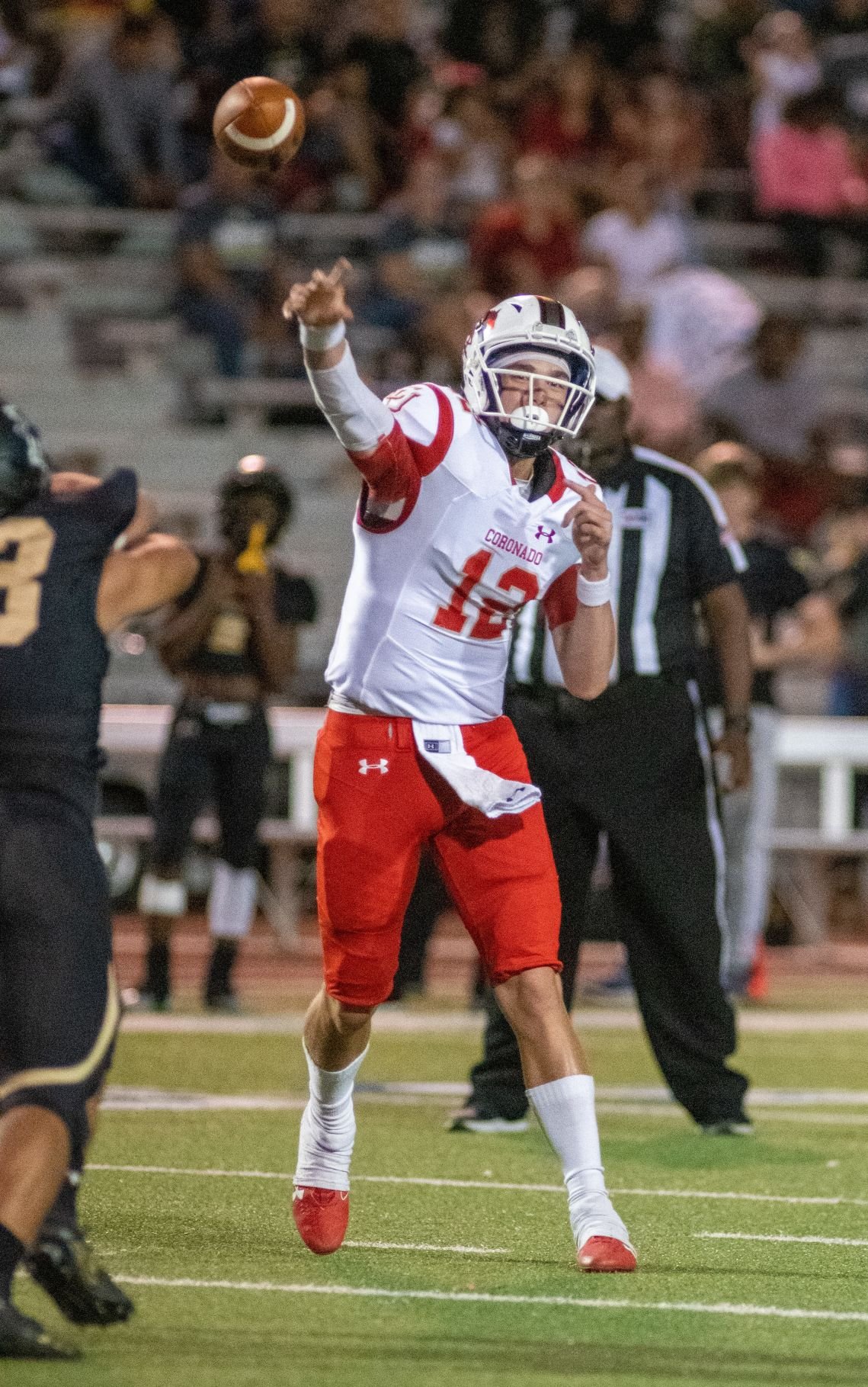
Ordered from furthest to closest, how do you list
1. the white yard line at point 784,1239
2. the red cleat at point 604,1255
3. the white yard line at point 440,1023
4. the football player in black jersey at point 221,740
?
1. the football player in black jersey at point 221,740
2. the white yard line at point 440,1023
3. the white yard line at point 784,1239
4. the red cleat at point 604,1255

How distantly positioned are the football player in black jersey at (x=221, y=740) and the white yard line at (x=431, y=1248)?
4.60m

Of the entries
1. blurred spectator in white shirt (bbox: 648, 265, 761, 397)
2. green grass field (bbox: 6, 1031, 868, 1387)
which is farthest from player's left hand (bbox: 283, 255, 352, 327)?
blurred spectator in white shirt (bbox: 648, 265, 761, 397)

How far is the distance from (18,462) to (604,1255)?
204 cm

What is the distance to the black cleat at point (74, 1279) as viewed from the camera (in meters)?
4.05

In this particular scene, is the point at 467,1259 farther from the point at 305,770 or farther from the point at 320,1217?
the point at 305,770

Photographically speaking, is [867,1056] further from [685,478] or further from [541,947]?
[541,947]

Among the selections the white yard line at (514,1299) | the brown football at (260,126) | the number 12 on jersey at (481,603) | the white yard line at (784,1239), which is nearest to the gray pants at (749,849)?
the white yard line at (784,1239)

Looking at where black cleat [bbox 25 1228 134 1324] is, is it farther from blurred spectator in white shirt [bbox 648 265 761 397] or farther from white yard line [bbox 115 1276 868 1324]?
blurred spectator in white shirt [bbox 648 265 761 397]

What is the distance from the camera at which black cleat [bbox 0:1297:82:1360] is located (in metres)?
3.91

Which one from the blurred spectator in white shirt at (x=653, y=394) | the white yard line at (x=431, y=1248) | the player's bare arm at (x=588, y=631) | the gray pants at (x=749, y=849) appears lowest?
the gray pants at (x=749, y=849)

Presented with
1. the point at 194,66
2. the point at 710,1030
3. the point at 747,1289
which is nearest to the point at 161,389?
the point at 194,66

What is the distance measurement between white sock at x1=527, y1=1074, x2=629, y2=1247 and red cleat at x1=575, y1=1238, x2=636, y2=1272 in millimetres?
26

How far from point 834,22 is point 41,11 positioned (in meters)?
5.88

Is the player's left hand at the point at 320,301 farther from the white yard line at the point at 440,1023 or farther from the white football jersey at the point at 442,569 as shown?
the white yard line at the point at 440,1023
